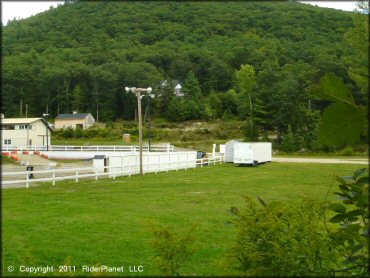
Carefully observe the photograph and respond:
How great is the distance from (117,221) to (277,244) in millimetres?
7488

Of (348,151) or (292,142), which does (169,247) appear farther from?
(292,142)

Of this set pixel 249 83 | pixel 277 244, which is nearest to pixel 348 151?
pixel 277 244

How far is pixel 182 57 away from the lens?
1695cm

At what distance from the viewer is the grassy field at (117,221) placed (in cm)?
605

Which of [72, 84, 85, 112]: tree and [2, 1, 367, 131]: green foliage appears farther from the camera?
[72, 84, 85, 112]: tree

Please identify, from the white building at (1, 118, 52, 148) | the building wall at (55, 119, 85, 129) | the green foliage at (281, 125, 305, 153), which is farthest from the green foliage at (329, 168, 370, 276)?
the building wall at (55, 119, 85, 129)

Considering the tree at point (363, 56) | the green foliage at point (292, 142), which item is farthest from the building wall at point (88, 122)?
the tree at point (363, 56)

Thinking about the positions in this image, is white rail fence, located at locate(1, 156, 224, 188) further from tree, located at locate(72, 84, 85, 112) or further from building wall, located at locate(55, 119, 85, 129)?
tree, located at locate(72, 84, 85, 112)

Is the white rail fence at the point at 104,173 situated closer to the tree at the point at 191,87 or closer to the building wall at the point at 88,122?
the building wall at the point at 88,122

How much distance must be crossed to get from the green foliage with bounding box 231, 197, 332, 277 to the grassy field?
16 cm

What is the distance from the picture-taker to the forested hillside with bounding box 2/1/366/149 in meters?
2.12

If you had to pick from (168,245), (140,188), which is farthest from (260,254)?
(140,188)

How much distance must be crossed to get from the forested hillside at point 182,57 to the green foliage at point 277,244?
85 cm

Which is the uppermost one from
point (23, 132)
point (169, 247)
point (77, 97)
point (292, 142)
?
point (77, 97)
